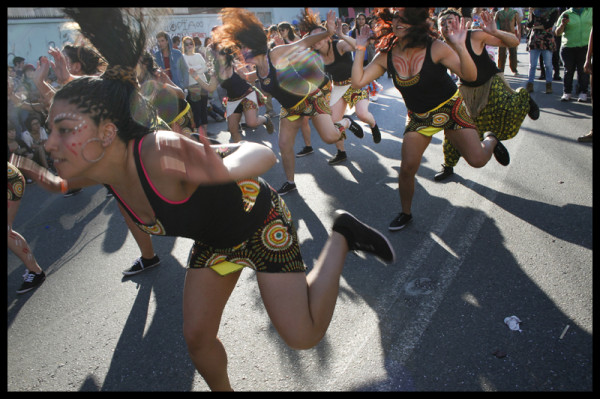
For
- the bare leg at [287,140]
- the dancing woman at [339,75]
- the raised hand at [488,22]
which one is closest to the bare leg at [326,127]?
the bare leg at [287,140]

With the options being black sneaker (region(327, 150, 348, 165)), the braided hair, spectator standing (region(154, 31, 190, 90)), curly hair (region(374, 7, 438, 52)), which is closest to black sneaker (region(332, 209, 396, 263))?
the braided hair

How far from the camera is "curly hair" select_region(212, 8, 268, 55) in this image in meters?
4.75

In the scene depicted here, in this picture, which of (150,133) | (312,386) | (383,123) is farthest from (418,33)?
(383,123)

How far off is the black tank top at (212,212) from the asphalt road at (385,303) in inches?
39.9

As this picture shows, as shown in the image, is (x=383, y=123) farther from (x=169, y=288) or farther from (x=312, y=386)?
(x=312, y=386)

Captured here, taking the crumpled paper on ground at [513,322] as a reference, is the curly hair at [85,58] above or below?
above

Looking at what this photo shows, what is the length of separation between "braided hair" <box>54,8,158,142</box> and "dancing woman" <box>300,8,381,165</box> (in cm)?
390

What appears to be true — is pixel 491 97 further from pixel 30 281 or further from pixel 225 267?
pixel 30 281

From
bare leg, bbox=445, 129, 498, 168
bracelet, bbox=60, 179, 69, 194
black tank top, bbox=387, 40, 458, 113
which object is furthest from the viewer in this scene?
bare leg, bbox=445, 129, 498, 168

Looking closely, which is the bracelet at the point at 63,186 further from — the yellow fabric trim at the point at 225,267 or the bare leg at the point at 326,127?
the bare leg at the point at 326,127

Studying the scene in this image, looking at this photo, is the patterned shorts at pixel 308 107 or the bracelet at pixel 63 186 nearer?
the bracelet at pixel 63 186

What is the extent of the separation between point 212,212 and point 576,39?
26.5 ft

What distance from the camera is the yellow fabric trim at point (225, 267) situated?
2.06 metres

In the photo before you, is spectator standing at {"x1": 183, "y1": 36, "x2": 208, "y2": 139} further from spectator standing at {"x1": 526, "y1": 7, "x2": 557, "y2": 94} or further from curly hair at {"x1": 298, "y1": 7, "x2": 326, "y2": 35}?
spectator standing at {"x1": 526, "y1": 7, "x2": 557, "y2": 94}
